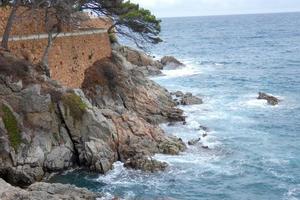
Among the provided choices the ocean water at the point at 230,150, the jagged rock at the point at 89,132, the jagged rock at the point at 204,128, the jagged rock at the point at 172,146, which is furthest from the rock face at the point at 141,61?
the jagged rock at the point at 89,132

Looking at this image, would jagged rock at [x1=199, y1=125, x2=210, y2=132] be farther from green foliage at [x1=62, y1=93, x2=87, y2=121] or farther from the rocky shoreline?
green foliage at [x1=62, y1=93, x2=87, y2=121]

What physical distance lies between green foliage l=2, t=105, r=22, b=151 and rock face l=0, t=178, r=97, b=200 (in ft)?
17.2

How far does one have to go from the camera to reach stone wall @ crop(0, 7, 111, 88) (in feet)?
127

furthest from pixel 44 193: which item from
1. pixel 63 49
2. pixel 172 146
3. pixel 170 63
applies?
pixel 170 63

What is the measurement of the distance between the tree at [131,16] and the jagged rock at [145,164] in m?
16.6

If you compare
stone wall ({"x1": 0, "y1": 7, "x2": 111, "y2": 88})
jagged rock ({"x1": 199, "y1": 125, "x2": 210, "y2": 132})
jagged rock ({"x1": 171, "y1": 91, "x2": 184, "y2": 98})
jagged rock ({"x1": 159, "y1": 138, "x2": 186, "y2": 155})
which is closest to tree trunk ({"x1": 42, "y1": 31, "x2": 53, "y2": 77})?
stone wall ({"x1": 0, "y1": 7, "x2": 111, "y2": 88})

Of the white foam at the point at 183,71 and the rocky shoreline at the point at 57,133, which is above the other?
the rocky shoreline at the point at 57,133

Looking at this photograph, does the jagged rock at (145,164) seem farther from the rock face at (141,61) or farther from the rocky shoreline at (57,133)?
the rock face at (141,61)

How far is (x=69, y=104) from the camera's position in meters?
34.7

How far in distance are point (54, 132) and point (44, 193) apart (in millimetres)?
8199

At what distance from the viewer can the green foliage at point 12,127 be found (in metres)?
31.1

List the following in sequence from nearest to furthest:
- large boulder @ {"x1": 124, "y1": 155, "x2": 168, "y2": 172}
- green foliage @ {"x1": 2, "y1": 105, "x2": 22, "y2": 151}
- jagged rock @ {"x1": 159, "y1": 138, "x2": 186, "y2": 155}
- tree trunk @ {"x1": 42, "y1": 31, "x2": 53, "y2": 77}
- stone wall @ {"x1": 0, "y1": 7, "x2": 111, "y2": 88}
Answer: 1. green foliage @ {"x1": 2, "y1": 105, "x2": 22, "y2": 151}
2. large boulder @ {"x1": 124, "y1": 155, "x2": 168, "y2": 172}
3. jagged rock @ {"x1": 159, "y1": 138, "x2": 186, "y2": 155}
4. tree trunk @ {"x1": 42, "y1": 31, "x2": 53, "y2": 77}
5. stone wall @ {"x1": 0, "y1": 7, "x2": 111, "y2": 88}

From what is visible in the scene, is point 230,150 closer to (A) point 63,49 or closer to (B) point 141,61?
(A) point 63,49

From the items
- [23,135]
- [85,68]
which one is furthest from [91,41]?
[23,135]
